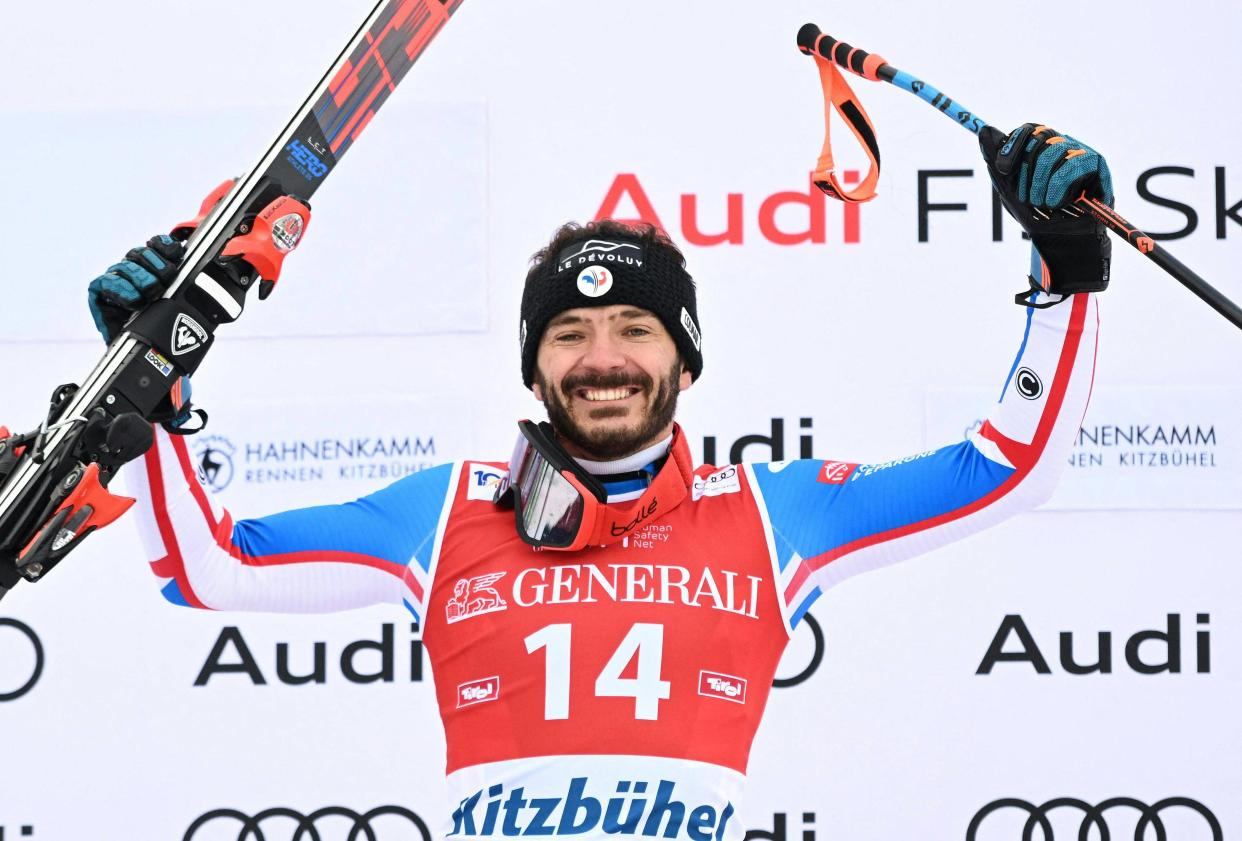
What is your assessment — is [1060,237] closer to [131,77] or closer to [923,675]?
[923,675]

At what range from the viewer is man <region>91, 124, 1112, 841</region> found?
6.38ft

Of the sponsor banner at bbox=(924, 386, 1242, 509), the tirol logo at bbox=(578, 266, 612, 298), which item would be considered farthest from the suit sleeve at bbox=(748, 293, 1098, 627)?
the sponsor banner at bbox=(924, 386, 1242, 509)

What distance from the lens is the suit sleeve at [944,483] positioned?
1954 mm

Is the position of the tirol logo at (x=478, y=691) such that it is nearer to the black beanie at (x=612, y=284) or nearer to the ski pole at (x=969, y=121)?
the black beanie at (x=612, y=284)

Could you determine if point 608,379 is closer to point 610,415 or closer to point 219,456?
point 610,415

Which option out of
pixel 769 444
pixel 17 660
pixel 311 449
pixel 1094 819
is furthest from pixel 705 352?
pixel 17 660

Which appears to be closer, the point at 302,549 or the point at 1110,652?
the point at 302,549

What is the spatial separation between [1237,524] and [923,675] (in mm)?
669

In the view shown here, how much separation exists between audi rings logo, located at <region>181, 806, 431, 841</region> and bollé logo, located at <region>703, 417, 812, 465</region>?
3.08 feet

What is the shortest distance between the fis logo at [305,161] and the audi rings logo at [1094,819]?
1.82 meters

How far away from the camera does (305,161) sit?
211 centimetres

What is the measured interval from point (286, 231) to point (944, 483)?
2.99ft

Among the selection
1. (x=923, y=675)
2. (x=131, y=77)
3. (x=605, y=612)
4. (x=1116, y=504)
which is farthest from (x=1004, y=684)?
(x=131, y=77)

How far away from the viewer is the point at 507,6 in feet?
Answer: 10.4
